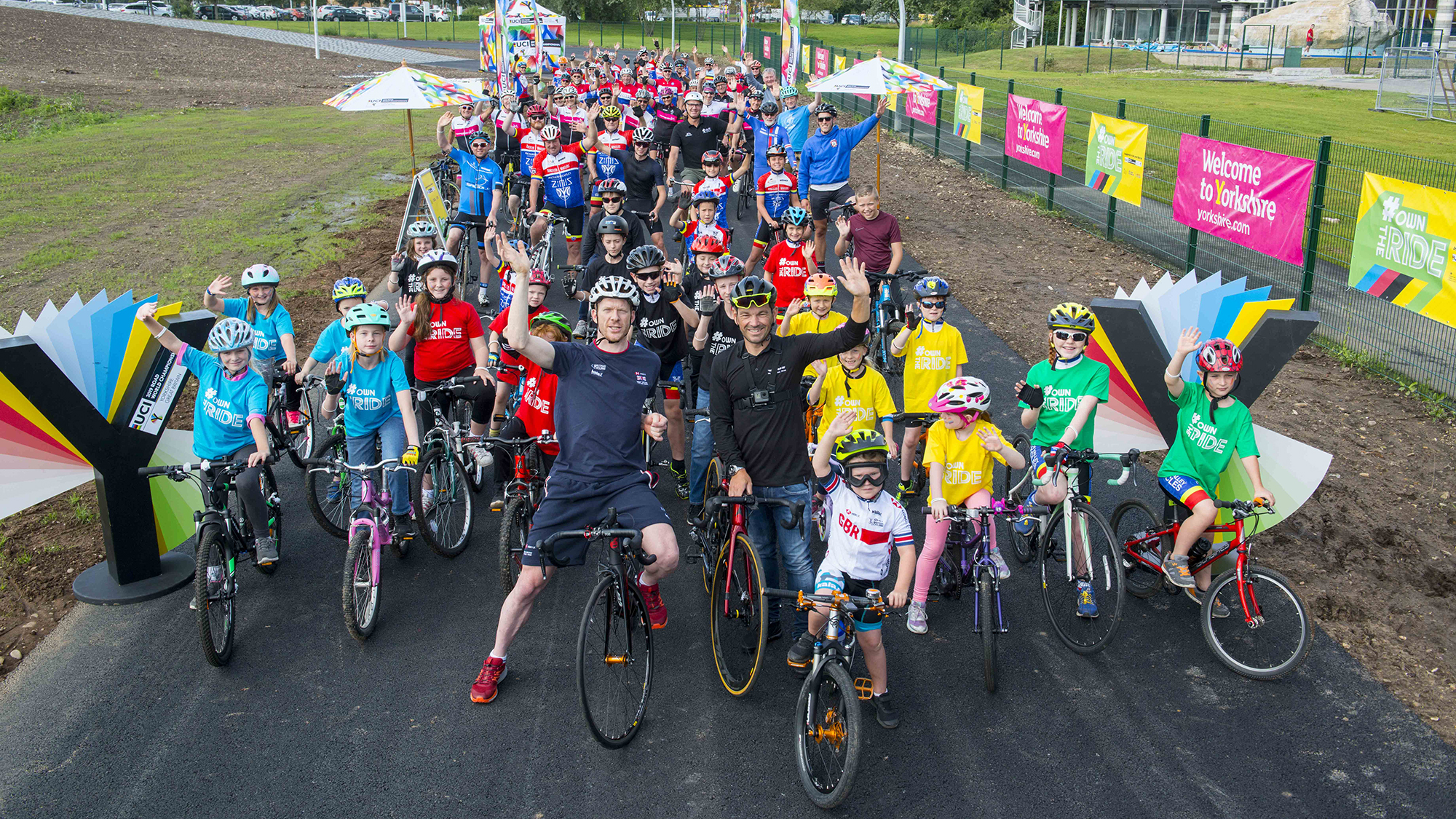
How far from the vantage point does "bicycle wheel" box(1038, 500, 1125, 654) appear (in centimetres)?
600

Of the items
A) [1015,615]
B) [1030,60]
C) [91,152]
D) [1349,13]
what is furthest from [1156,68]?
[1015,615]

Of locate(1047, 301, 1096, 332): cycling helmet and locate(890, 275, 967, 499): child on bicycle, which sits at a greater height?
locate(1047, 301, 1096, 332): cycling helmet

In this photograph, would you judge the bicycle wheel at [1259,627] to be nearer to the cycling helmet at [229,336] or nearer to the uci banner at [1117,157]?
the cycling helmet at [229,336]

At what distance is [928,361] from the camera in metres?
7.97

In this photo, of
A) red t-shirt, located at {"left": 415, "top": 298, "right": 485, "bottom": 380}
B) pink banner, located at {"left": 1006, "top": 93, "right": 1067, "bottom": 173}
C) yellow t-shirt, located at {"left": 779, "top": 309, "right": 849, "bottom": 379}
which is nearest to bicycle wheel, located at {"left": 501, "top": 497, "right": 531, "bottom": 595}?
red t-shirt, located at {"left": 415, "top": 298, "right": 485, "bottom": 380}

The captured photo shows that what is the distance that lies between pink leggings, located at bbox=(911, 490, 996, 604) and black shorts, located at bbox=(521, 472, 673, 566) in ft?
5.59

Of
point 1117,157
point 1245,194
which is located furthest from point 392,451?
point 1117,157

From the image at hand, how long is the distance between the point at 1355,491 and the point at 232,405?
8.69m

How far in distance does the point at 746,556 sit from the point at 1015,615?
6.98 feet

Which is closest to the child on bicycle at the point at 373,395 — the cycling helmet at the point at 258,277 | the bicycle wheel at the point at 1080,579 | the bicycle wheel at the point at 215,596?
the bicycle wheel at the point at 215,596

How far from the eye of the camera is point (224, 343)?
687 centimetres

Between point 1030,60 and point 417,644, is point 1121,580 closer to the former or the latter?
point 417,644

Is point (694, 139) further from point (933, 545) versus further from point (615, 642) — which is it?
point (615, 642)

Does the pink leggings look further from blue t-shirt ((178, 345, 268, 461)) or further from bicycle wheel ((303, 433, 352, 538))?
blue t-shirt ((178, 345, 268, 461))
